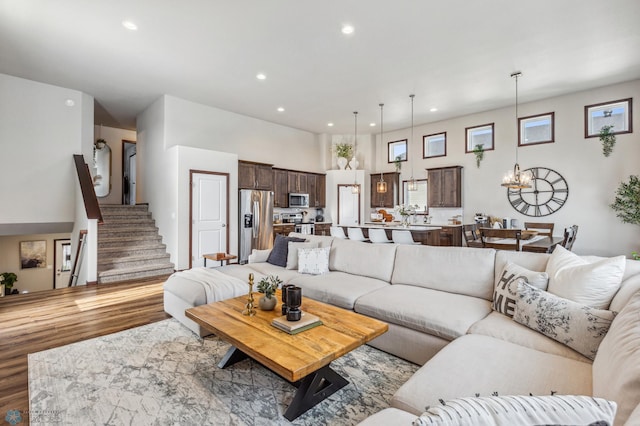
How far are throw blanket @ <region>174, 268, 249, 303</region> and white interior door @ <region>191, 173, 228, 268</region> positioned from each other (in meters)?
2.71

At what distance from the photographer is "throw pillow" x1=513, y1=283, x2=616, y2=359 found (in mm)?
1704

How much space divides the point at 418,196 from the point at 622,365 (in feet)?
25.2

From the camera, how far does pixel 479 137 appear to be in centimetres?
739

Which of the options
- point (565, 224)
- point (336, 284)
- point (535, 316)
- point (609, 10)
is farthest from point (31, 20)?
point (565, 224)

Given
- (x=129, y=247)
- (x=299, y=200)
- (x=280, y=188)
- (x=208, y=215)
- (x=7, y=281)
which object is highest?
(x=280, y=188)

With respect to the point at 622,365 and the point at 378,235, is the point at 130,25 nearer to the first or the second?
the point at 378,235

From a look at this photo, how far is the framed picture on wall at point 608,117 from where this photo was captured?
555cm

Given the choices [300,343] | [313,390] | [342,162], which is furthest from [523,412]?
[342,162]

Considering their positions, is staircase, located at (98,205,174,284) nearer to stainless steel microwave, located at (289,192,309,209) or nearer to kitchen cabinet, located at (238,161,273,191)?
kitchen cabinet, located at (238,161,273,191)

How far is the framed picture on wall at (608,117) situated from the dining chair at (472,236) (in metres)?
3.19

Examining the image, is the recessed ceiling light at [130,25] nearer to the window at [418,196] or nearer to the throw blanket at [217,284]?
the throw blanket at [217,284]

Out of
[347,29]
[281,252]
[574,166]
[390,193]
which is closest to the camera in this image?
[347,29]

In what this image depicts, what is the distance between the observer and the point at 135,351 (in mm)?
2736

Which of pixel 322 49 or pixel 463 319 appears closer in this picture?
pixel 463 319
